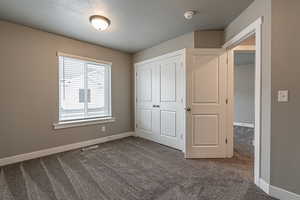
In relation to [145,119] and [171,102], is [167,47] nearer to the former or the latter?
[171,102]

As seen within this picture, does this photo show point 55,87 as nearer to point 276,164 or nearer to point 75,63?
point 75,63

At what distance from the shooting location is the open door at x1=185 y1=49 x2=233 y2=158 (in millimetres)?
3004

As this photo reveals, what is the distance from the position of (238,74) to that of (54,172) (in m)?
6.67

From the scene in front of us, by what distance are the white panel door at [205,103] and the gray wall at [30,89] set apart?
249 centimetres

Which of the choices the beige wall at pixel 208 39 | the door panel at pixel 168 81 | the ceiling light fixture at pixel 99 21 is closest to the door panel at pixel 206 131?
the door panel at pixel 168 81

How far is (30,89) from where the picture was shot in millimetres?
2943

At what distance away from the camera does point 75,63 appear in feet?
12.0

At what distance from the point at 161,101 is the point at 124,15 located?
2.11 m

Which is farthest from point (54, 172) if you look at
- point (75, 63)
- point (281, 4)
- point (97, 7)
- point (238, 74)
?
point (238, 74)

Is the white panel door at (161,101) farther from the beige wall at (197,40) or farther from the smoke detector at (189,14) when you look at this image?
the smoke detector at (189,14)

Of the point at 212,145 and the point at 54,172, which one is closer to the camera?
the point at 54,172

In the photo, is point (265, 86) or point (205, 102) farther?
point (205, 102)

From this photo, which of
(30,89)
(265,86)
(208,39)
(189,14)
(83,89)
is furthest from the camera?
(83,89)

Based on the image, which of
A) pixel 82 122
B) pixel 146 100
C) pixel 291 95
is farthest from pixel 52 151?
pixel 291 95
